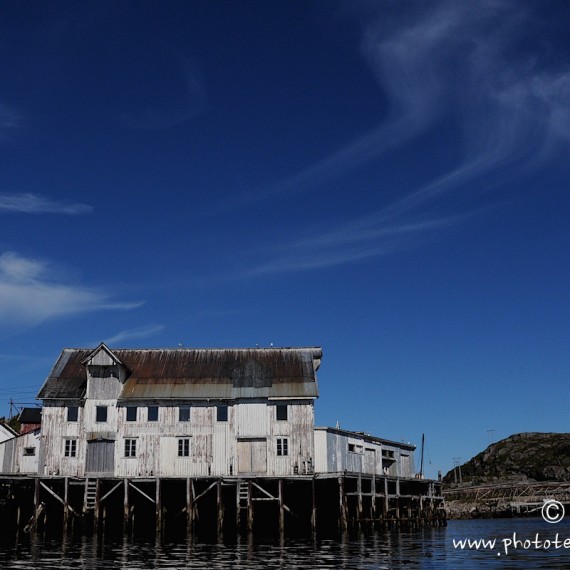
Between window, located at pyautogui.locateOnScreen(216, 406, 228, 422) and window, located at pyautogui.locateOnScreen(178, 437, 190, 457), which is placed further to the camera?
window, located at pyautogui.locateOnScreen(216, 406, 228, 422)

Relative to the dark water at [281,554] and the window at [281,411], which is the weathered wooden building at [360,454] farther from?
→ the dark water at [281,554]

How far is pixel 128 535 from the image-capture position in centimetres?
4419

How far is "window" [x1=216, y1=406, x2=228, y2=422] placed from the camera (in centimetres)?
4994

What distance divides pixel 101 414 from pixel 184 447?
618 centimetres

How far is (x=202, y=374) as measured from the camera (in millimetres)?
52594

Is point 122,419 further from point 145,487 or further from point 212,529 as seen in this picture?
point 212,529

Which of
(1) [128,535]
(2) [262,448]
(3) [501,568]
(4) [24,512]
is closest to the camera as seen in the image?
(3) [501,568]

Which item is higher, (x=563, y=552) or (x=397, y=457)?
(x=397, y=457)

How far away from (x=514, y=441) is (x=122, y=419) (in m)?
124

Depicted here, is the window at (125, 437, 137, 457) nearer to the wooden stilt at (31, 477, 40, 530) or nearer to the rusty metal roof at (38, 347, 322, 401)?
the rusty metal roof at (38, 347, 322, 401)

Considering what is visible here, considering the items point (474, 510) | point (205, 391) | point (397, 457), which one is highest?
point (205, 391)

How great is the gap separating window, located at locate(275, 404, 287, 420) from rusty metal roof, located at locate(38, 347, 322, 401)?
2.32 feet

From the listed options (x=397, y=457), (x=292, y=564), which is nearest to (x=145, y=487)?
(x=397, y=457)

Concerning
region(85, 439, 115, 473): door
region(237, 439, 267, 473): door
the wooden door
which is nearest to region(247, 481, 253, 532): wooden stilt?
region(237, 439, 267, 473): door
